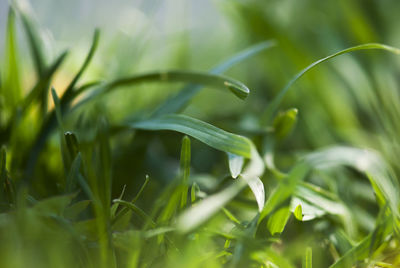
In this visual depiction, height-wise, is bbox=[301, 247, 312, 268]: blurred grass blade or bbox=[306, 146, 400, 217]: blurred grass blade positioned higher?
bbox=[306, 146, 400, 217]: blurred grass blade

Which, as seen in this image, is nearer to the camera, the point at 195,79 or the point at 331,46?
the point at 195,79

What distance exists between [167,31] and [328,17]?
25 centimetres

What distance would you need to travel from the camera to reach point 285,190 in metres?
0.23

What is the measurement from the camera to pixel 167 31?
2.08 ft

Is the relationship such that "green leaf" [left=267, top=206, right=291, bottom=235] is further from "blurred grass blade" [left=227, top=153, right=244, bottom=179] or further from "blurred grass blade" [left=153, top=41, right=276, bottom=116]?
"blurred grass blade" [left=153, top=41, right=276, bottom=116]

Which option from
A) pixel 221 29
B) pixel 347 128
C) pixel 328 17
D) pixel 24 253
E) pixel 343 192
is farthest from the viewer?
pixel 221 29

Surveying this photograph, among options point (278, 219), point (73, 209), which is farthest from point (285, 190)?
point (73, 209)

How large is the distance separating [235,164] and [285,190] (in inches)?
1.4

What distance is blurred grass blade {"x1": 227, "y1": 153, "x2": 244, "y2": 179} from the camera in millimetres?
240

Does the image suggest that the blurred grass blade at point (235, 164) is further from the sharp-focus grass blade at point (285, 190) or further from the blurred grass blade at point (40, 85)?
the blurred grass blade at point (40, 85)

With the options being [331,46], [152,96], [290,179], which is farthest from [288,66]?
[290,179]

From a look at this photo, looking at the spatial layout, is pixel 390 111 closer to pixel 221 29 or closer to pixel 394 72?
pixel 394 72

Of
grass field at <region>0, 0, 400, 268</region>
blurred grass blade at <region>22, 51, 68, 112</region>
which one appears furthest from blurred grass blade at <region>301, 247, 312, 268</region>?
blurred grass blade at <region>22, 51, 68, 112</region>

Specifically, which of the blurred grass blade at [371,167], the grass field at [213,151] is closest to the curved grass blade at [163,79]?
the grass field at [213,151]
